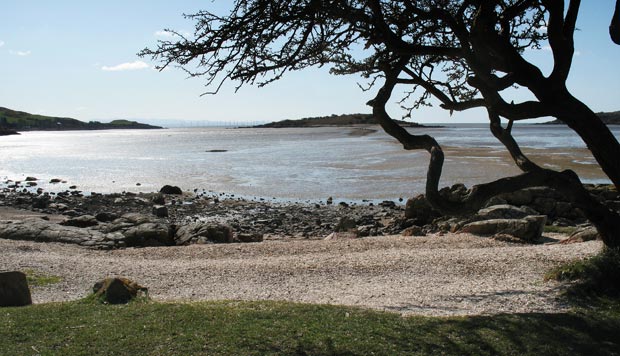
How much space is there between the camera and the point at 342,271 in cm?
1257

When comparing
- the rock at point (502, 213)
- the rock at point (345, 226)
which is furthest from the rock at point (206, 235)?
the rock at point (502, 213)

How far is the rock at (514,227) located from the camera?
15.3m

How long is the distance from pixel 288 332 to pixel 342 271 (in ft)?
18.1

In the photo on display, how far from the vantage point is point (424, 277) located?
11.7 m

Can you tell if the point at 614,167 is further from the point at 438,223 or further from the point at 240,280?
the point at 438,223

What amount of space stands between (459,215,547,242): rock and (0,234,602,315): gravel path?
684mm

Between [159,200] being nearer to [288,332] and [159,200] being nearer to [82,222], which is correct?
[82,222]

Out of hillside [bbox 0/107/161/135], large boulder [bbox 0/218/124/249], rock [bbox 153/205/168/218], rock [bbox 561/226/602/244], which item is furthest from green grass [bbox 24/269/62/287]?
hillside [bbox 0/107/161/135]

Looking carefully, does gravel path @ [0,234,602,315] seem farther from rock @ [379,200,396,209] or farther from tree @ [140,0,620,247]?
rock @ [379,200,396,209]

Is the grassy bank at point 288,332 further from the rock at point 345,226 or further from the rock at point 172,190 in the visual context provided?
the rock at point 172,190

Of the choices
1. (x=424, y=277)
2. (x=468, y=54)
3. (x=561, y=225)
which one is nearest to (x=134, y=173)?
(x=561, y=225)

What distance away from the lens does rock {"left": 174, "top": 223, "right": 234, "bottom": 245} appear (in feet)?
57.5

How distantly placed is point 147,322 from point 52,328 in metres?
1.15

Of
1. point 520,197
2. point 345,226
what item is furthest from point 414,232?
point 520,197
